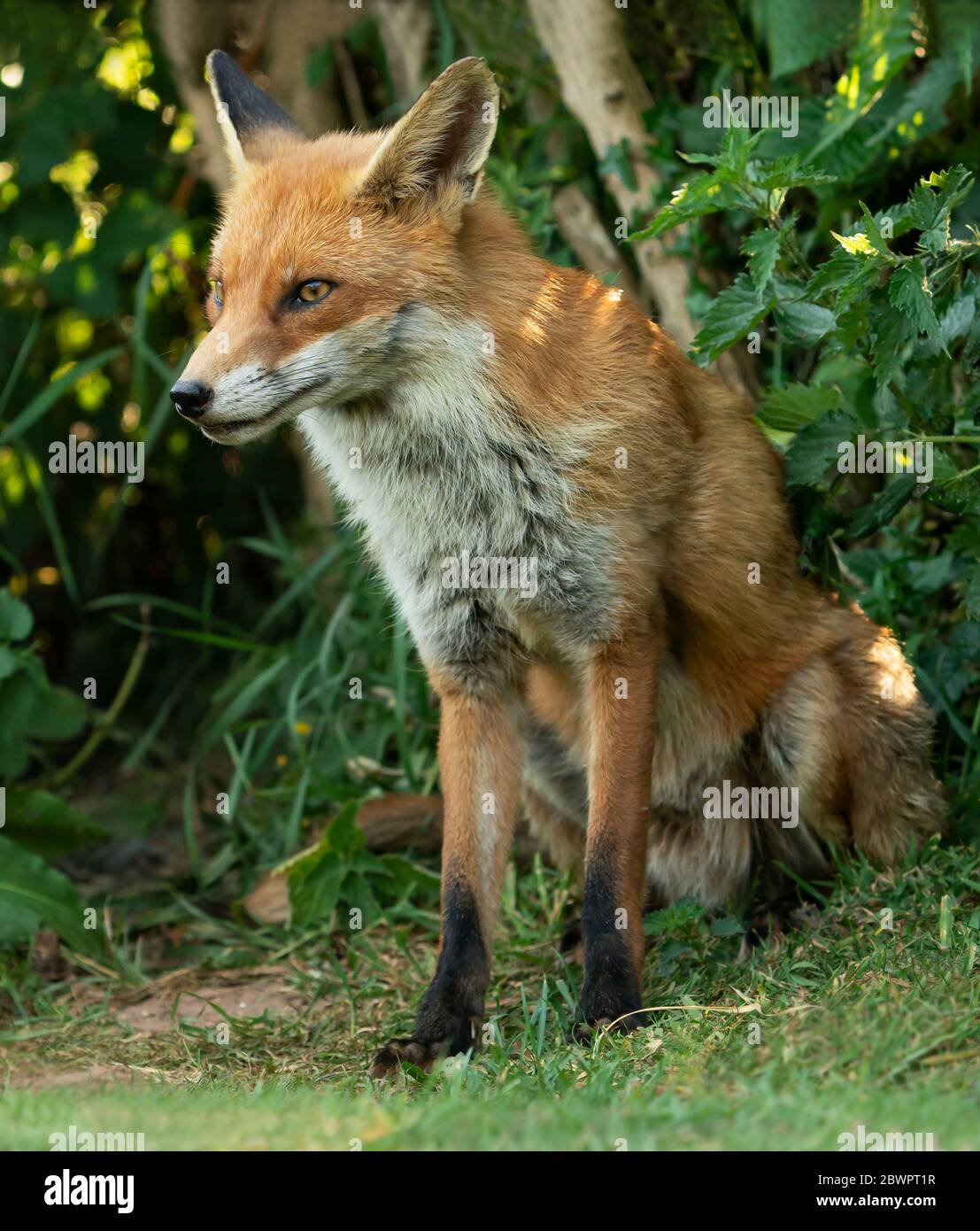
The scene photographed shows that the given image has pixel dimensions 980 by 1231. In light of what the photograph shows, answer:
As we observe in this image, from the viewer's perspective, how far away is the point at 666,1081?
3.41m

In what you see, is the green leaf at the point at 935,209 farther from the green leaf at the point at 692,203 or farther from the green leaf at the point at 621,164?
the green leaf at the point at 621,164

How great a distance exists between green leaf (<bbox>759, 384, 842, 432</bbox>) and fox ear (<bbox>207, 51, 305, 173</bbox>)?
6.09 ft

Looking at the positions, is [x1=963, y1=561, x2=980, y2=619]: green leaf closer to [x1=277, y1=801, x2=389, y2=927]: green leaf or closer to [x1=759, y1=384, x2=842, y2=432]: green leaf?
[x1=759, y1=384, x2=842, y2=432]: green leaf

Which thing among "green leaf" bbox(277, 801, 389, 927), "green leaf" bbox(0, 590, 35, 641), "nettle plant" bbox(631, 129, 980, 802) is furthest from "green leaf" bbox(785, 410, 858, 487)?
"green leaf" bbox(0, 590, 35, 641)

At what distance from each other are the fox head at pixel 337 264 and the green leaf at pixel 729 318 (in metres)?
0.81

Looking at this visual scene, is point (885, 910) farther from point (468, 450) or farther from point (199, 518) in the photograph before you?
point (199, 518)

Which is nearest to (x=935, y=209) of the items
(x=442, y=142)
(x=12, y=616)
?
(x=442, y=142)

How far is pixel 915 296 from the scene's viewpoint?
13.1ft

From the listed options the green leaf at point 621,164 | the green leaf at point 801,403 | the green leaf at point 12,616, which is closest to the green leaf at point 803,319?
the green leaf at point 801,403

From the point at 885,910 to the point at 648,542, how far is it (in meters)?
1.38

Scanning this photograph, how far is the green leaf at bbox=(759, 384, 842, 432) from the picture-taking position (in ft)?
15.5

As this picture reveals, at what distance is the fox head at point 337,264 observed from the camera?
3791 millimetres

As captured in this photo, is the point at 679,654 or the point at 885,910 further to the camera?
the point at 679,654
